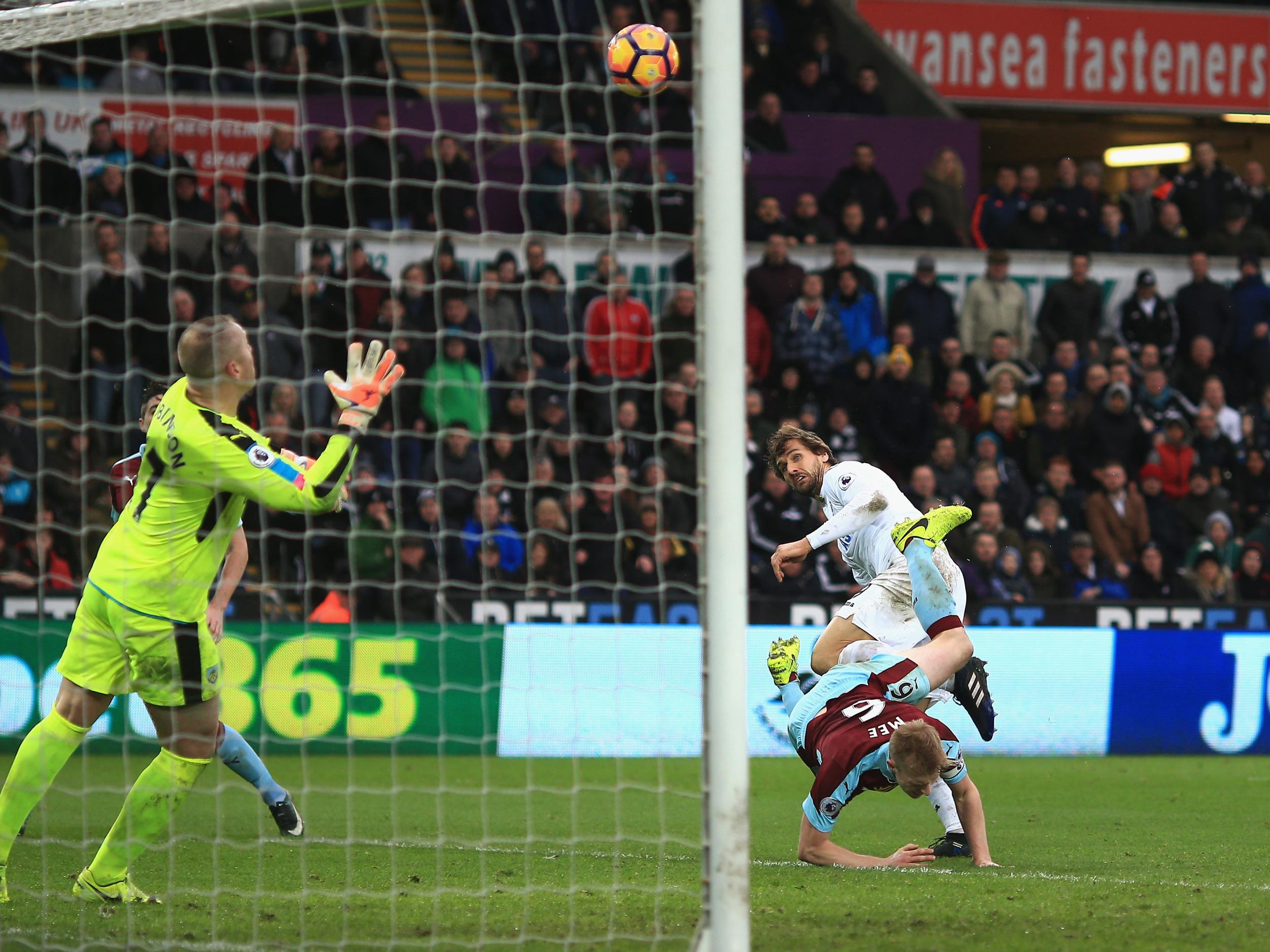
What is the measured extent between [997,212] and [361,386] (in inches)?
473

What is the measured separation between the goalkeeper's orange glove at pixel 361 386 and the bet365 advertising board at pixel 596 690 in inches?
221

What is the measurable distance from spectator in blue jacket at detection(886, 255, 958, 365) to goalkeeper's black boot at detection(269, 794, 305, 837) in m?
8.95

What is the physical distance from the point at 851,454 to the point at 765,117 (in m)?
3.95

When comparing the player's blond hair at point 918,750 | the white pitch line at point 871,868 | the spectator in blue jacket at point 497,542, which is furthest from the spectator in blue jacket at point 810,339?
the player's blond hair at point 918,750

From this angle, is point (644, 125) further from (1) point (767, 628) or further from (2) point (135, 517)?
(2) point (135, 517)

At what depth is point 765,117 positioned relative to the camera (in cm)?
1555

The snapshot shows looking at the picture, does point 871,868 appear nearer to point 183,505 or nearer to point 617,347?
point 183,505

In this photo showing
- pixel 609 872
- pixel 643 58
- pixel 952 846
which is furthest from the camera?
pixel 643 58

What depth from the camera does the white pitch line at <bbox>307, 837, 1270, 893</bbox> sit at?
6082mm

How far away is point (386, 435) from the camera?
771cm

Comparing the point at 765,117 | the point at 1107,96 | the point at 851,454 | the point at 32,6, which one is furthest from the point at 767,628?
the point at 1107,96

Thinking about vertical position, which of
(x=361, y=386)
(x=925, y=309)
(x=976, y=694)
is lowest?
(x=976, y=694)

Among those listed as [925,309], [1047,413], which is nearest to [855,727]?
[1047,413]

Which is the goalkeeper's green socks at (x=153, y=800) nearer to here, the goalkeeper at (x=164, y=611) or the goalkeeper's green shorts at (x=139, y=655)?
the goalkeeper at (x=164, y=611)
